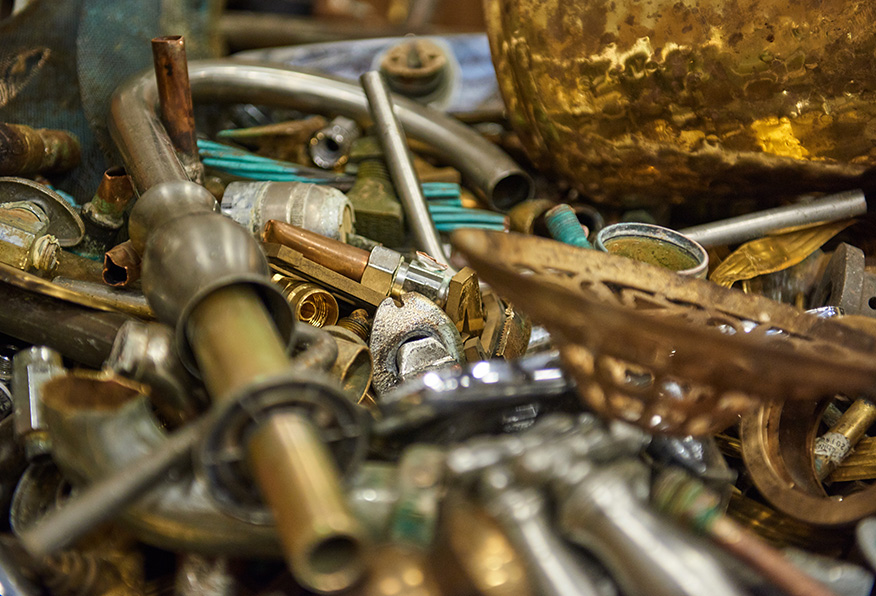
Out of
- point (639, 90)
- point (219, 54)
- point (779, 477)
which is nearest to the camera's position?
point (779, 477)

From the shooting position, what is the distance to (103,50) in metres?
1.92

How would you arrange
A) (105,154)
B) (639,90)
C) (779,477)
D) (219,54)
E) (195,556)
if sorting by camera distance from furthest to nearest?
(219,54), (105,154), (639,90), (779,477), (195,556)

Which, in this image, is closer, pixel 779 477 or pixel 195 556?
pixel 195 556

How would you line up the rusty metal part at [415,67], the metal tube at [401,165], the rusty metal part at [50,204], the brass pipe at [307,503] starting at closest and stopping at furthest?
the brass pipe at [307,503] → the rusty metal part at [50,204] → the metal tube at [401,165] → the rusty metal part at [415,67]

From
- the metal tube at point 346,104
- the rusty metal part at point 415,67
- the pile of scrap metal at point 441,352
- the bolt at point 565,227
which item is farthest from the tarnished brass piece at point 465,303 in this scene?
the rusty metal part at point 415,67

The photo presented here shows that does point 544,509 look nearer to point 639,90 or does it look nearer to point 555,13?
point 639,90

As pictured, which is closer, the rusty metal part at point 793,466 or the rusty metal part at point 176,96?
the rusty metal part at point 793,466

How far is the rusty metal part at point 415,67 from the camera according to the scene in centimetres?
225

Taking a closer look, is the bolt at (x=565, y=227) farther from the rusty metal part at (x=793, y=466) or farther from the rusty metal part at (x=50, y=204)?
the rusty metal part at (x=50, y=204)

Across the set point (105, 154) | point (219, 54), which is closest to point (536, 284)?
point (105, 154)

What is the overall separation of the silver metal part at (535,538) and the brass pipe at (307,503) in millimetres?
157

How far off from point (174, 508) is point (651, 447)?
0.64 metres

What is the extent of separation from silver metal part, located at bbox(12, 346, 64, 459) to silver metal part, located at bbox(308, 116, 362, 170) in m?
1.02

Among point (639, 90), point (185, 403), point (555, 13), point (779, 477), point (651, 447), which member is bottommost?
point (779, 477)
